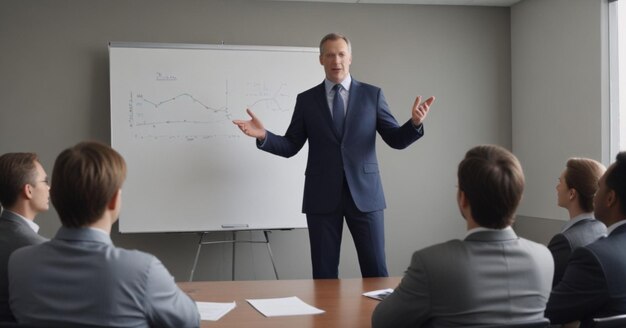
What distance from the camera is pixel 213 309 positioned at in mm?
1964

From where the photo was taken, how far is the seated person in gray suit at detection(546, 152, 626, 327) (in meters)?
1.77

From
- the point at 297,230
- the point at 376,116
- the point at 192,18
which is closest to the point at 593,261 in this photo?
the point at 376,116

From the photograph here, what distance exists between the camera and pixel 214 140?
15.3 feet

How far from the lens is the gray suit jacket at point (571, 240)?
81.4 inches

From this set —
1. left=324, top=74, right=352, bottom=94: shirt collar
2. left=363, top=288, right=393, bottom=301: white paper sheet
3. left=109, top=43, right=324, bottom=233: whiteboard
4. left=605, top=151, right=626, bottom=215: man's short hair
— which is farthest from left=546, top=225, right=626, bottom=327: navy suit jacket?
left=109, top=43, right=324, bottom=233: whiteboard

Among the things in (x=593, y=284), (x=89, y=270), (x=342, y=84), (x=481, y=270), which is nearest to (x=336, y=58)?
(x=342, y=84)

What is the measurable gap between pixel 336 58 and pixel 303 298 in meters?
1.59

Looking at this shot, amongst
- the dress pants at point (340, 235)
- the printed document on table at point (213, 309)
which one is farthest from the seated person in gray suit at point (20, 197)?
the dress pants at point (340, 235)

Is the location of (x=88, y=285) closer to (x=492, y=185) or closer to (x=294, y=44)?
(x=492, y=185)

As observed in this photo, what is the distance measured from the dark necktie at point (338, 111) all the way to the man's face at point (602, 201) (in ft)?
4.98

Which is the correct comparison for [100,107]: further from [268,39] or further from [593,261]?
[593,261]

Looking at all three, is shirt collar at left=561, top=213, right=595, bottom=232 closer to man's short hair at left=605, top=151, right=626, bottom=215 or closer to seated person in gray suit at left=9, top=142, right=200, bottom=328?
man's short hair at left=605, top=151, right=626, bottom=215

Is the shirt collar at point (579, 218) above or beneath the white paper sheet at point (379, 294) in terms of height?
above

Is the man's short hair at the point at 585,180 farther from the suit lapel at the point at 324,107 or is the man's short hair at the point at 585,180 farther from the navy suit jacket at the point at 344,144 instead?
the suit lapel at the point at 324,107
